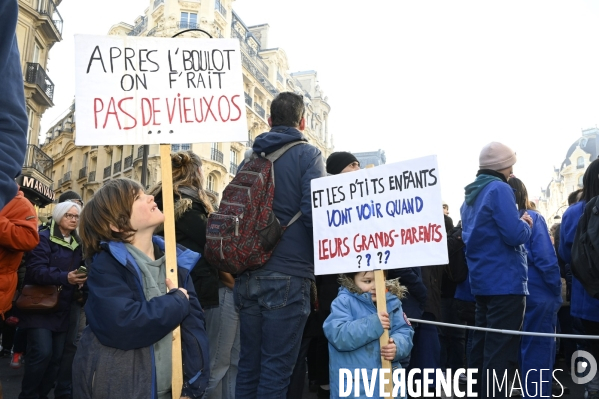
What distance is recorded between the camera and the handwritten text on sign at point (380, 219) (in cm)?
291

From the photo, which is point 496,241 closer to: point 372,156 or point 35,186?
point 35,186

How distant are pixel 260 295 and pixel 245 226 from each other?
0.43 metres

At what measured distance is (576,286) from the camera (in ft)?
13.9

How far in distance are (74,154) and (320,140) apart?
2664cm

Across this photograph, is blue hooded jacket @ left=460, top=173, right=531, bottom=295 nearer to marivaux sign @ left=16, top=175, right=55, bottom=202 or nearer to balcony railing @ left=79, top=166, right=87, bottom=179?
marivaux sign @ left=16, top=175, right=55, bottom=202

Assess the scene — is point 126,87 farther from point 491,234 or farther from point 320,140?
point 320,140

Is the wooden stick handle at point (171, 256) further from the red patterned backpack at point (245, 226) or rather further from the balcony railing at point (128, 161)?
Result: the balcony railing at point (128, 161)

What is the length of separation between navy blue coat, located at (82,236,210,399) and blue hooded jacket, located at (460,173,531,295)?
2350mm

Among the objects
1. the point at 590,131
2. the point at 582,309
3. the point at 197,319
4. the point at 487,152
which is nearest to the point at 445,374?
the point at 582,309

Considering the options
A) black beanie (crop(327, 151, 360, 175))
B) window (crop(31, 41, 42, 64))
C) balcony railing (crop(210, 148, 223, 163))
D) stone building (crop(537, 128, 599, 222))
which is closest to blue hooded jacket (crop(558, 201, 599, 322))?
black beanie (crop(327, 151, 360, 175))

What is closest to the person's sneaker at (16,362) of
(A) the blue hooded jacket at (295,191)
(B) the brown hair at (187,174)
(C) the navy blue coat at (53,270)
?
(C) the navy blue coat at (53,270)

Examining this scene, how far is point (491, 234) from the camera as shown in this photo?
419 centimetres

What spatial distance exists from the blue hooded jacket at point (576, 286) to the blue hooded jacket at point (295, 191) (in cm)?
212

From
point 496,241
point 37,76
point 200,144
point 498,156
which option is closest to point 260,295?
point 496,241
